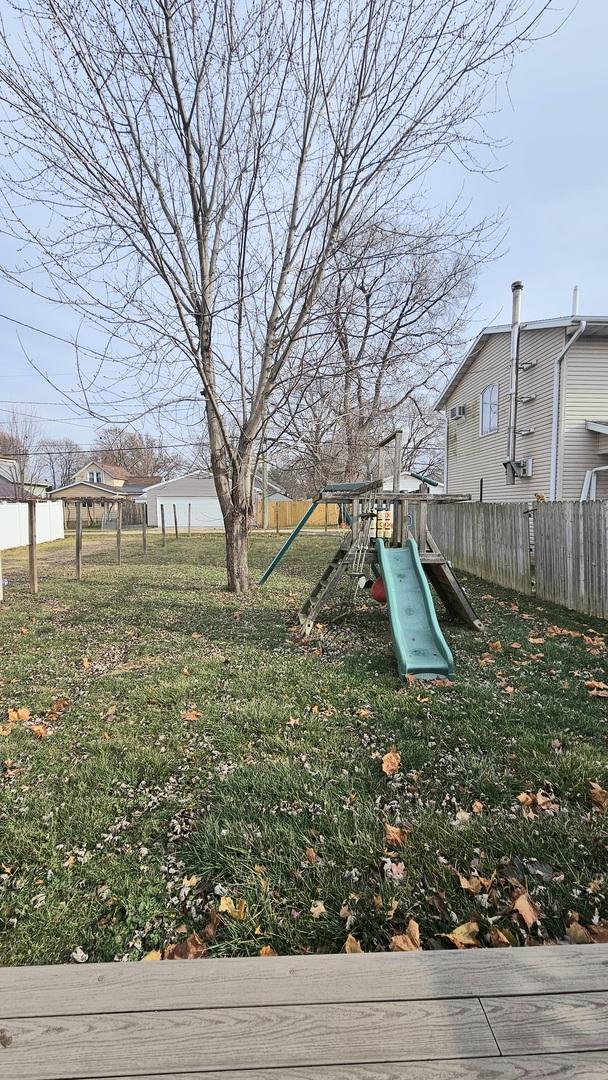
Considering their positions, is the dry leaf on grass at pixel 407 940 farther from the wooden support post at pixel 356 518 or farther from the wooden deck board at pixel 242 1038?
the wooden support post at pixel 356 518

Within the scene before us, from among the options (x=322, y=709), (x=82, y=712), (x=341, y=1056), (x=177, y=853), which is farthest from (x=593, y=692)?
(x=82, y=712)

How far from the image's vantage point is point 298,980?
1388 mm

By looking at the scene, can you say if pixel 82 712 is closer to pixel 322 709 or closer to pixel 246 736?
pixel 246 736

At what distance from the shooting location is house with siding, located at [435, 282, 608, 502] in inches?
447

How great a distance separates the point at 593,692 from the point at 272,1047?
364 cm

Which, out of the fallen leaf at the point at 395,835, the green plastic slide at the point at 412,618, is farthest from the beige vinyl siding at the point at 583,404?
the fallen leaf at the point at 395,835

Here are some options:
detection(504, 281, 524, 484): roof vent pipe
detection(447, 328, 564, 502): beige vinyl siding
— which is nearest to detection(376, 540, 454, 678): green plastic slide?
detection(447, 328, 564, 502): beige vinyl siding

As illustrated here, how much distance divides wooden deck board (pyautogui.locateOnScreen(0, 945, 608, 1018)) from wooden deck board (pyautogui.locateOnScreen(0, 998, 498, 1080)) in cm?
3

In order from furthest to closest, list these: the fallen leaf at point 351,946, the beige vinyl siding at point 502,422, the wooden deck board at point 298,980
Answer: the beige vinyl siding at point 502,422, the fallen leaf at point 351,946, the wooden deck board at point 298,980

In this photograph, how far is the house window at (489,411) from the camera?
46.9 ft

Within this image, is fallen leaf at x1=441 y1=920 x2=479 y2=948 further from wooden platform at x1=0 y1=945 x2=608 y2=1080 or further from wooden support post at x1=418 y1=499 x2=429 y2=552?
wooden support post at x1=418 y1=499 x2=429 y2=552

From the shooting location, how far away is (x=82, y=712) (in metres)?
3.85

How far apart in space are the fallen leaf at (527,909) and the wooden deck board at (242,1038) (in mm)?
675

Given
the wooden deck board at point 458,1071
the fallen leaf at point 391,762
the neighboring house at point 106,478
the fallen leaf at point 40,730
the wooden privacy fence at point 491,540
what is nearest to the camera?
the wooden deck board at point 458,1071
